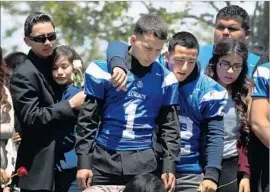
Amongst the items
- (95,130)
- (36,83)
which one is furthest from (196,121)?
(36,83)

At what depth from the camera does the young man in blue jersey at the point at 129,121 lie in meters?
4.07

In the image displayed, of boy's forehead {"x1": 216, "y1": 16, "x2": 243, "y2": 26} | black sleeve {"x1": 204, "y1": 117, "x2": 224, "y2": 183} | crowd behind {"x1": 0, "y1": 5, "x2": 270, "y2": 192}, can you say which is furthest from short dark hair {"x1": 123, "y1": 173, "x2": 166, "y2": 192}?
boy's forehead {"x1": 216, "y1": 16, "x2": 243, "y2": 26}

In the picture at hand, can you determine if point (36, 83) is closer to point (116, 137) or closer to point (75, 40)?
point (116, 137)

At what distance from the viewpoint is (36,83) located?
4488 millimetres

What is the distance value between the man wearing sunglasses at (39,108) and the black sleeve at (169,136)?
0.55m

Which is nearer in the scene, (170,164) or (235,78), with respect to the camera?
(170,164)

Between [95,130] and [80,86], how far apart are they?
665 mm

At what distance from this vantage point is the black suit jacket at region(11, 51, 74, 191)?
4.41 m

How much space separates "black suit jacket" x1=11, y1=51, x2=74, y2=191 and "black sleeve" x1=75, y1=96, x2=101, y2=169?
32 centimetres

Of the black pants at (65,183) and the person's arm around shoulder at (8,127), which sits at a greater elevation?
the person's arm around shoulder at (8,127)

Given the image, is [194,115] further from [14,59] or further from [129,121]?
[14,59]

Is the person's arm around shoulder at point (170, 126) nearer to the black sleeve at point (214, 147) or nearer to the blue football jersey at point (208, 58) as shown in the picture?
the black sleeve at point (214, 147)

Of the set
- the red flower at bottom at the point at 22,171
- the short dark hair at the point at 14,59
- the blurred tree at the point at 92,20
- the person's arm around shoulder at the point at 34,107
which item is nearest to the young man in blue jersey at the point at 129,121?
the person's arm around shoulder at the point at 34,107

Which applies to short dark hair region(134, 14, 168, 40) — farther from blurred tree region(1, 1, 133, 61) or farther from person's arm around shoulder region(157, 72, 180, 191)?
blurred tree region(1, 1, 133, 61)
